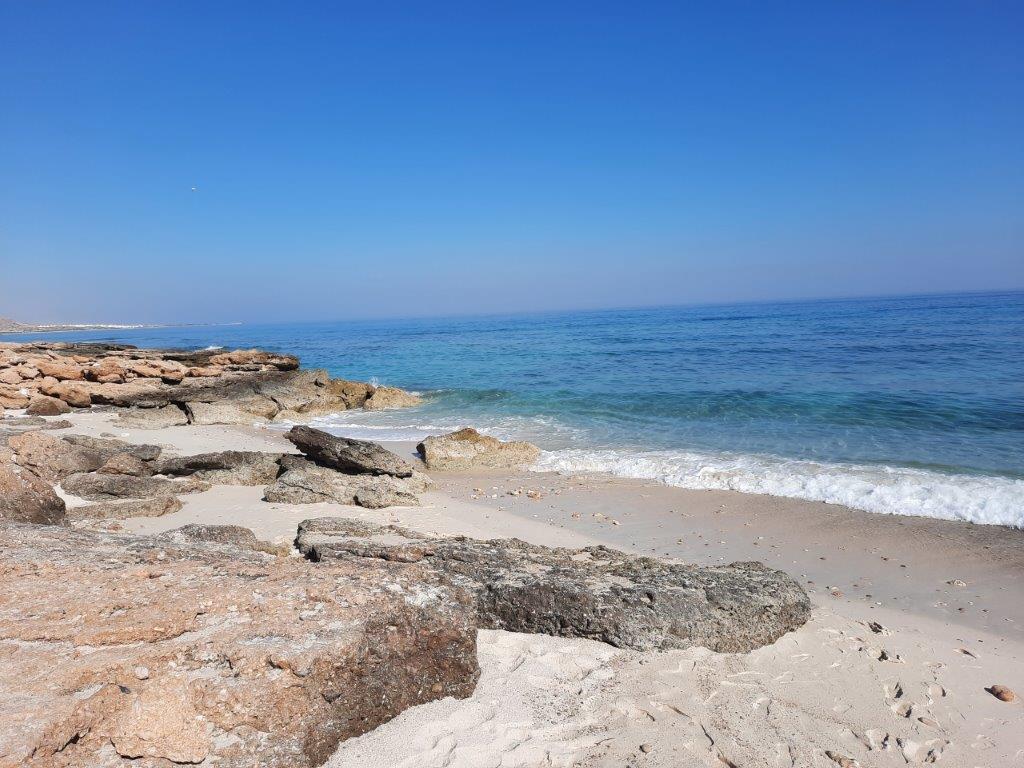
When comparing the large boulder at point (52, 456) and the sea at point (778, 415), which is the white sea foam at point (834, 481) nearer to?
the sea at point (778, 415)

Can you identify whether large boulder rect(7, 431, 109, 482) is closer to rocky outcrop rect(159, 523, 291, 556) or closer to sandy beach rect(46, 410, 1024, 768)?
sandy beach rect(46, 410, 1024, 768)

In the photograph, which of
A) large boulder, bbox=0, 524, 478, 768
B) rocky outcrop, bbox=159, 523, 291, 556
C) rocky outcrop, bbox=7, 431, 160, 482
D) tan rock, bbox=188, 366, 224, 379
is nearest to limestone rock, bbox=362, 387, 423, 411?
tan rock, bbox=188, 366, 224, 379

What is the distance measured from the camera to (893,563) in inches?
256

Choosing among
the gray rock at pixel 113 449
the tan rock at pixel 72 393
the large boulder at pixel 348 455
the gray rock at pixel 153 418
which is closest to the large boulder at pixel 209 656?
the large boulder at pixel 348 455

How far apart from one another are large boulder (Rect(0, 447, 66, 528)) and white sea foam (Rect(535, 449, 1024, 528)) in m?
7.51

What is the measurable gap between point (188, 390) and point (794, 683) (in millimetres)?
19648

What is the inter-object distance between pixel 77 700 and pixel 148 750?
388 millimetres

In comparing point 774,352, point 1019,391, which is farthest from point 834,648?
point 774,352

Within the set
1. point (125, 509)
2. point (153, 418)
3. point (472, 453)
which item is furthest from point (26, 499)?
point (153, 418)

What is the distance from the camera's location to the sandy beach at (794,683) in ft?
10.1

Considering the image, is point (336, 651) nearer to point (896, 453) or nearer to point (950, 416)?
point (896, 453)

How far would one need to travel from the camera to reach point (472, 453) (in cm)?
1156

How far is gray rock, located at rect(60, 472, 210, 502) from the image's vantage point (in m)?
7.58

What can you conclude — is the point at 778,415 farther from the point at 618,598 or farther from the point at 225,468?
the point at 225,468
